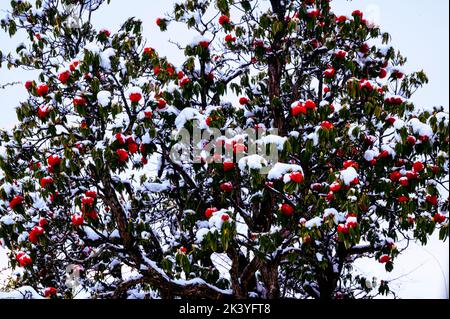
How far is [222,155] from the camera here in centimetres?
456

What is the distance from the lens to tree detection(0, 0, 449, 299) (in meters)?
4.52

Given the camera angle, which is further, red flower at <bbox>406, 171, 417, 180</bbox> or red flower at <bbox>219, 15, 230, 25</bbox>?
red flower at <bbox>219, 15, 230, 25</bbox>

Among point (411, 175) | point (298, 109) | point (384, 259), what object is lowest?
point (384, 259)

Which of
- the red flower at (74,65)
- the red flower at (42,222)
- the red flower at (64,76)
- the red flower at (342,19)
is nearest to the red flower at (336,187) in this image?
the red flower at (342,19)

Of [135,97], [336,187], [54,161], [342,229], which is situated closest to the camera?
[342,229]

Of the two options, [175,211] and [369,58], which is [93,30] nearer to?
[175,211]

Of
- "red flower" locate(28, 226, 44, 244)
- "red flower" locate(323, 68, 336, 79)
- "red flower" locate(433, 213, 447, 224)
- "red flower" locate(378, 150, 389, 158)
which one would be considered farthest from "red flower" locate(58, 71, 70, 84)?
"red flower" locate(433, 213, 447, 224)


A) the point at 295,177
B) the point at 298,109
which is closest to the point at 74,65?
the point at 298,109

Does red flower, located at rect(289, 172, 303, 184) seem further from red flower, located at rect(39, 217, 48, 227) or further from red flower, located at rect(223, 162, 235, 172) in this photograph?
red flower, located at rect(39, 217, 48, 227)

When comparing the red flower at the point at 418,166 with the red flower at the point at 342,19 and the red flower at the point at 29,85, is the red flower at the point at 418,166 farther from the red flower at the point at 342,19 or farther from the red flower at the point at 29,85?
the red flower at the point at 29,85

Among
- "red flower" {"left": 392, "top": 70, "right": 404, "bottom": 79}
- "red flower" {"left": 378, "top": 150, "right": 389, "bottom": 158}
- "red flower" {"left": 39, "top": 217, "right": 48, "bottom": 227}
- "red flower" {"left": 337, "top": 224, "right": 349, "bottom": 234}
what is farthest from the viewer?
"red flower" {"left": 392, "top": 70, "right": 404, "bottom": 79}

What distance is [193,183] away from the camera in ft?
19.0

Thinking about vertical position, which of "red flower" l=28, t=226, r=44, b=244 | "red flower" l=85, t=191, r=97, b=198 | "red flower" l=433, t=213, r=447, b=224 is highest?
"red flower" l=85, t=191, r=97, b=198

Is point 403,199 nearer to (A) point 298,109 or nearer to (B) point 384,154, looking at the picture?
(B) point 384,154
